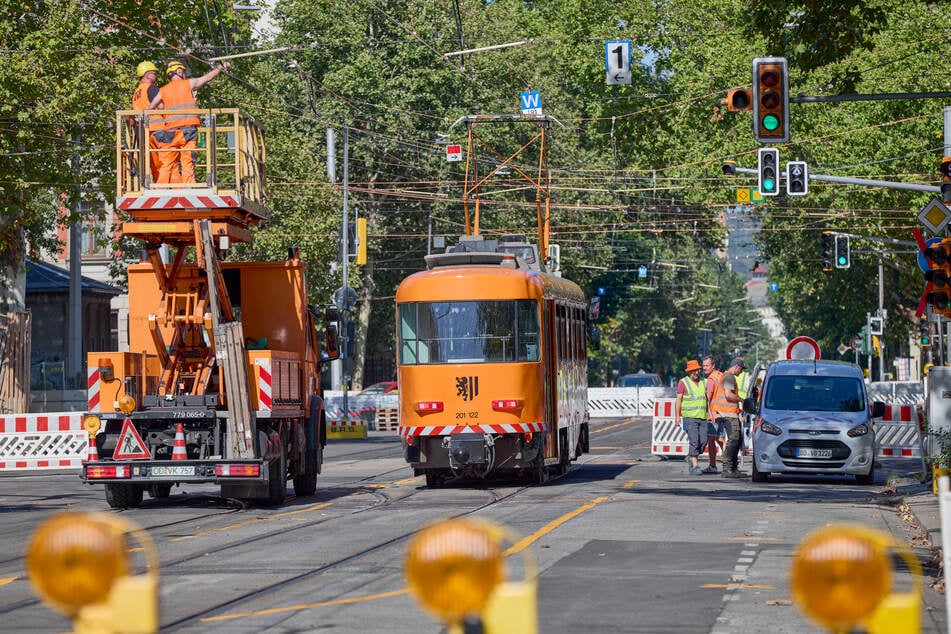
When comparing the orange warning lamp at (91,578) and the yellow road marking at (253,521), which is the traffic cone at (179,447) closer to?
the yellow road marking at (253,521)

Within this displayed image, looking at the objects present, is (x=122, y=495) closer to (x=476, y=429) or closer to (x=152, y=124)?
(x=152, y=124)

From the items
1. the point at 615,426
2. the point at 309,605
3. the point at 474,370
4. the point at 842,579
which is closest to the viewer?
the point at 842,579

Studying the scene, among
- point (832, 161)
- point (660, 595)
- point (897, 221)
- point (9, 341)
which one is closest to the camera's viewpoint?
point (660, 595)

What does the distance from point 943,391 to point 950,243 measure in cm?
506

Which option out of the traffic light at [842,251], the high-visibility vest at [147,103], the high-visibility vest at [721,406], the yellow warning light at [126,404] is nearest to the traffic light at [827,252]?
the traffic light at [842,251]

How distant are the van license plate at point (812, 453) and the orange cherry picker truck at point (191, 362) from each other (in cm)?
766

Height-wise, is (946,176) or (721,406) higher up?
(946,176)

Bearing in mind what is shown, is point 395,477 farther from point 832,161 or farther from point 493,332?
point 832,161

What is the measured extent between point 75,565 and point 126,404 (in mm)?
15353

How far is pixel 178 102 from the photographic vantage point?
1927cm

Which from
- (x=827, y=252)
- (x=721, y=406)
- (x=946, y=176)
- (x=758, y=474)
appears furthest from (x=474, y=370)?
(x=827, y=252)

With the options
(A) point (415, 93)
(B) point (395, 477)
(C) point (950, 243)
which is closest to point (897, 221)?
(A) point (415, 93)

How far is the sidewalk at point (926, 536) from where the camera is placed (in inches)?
415

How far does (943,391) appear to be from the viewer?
22.0 m
